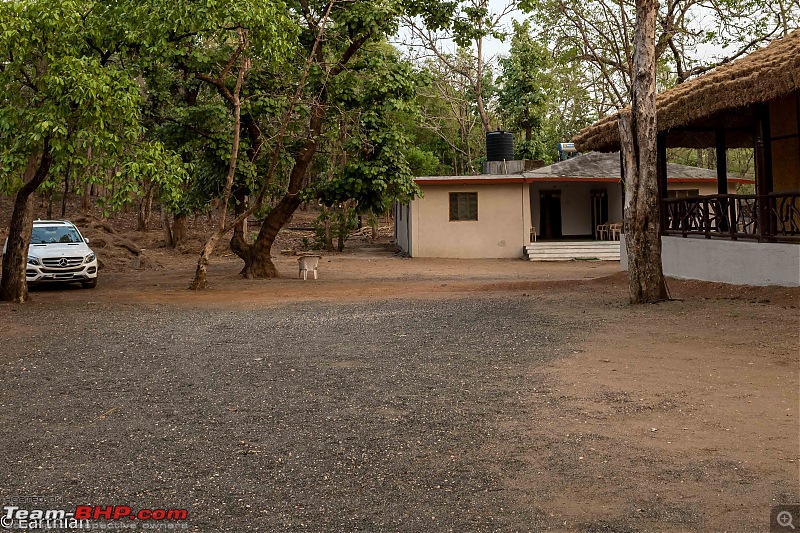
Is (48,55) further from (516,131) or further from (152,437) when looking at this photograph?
(516,131)

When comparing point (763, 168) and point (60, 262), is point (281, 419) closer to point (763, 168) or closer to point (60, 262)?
point (763, 168)

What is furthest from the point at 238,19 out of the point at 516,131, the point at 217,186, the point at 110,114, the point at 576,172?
the point at 516,131

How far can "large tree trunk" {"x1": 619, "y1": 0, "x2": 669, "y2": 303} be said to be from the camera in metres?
13.1

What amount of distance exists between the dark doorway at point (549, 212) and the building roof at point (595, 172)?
2.03m

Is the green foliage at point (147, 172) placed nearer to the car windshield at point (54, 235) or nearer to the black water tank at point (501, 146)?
the car windshield at point (54, 235)

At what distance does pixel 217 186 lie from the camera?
22.3 m

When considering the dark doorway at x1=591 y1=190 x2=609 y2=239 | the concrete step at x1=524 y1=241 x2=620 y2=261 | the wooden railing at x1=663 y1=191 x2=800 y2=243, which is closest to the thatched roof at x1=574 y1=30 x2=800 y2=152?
the wooden railing at x1=663 y1=191 x2=800 y2=243

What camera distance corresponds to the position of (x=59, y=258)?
19609mm

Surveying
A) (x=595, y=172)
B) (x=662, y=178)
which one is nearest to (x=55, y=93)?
(x=662, y=178)

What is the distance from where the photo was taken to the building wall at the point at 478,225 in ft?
104

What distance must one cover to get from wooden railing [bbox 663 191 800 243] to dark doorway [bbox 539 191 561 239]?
50.9ft

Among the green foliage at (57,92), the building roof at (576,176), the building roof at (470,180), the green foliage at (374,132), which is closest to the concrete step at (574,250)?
the building roof at (576,176)

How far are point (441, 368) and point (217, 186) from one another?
14885 millimetres

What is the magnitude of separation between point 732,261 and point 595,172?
16947 millimetres
